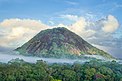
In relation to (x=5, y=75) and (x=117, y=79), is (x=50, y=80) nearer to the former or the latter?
(x=5, y=75)

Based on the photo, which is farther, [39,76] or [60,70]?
[60,70]

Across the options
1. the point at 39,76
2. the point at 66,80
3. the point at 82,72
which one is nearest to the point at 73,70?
the point at 82,72

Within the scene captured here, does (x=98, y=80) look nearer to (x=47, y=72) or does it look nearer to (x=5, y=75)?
(x=47, y=72)

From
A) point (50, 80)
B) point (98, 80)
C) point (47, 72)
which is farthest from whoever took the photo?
point (47, 72)

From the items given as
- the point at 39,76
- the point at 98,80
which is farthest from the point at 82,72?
the point at 39,76

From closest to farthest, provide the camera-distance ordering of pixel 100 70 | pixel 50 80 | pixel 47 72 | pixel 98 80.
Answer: pixel 50 80
pixel 98 80
pixel 47 72
pixel 100 70

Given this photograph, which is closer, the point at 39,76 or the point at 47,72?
the point at 39,76

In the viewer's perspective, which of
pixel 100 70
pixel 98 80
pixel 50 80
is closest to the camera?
pixel 50 80
